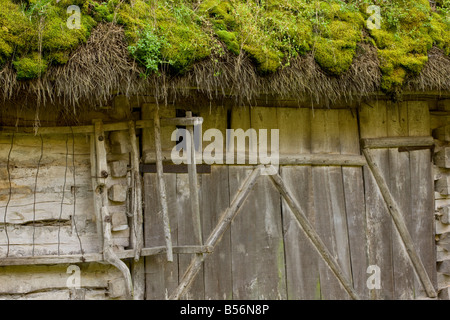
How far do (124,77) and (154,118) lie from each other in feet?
1.84

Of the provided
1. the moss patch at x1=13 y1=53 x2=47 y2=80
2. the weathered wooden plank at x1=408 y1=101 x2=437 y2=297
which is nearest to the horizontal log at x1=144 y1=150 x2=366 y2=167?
the weathered wooden plank at x1=408 y1=101 x2=437 y2=297

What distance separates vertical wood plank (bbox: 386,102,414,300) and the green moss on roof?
27.0 inches

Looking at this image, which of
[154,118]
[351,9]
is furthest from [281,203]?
[351,9]

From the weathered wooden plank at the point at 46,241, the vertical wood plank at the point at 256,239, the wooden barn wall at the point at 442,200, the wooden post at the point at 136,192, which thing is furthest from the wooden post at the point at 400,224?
the weathered wooden plank at the point at 46,241

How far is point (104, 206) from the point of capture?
4750mm

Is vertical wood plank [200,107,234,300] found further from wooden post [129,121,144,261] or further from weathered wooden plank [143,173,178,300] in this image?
wooden post [129,121,144,261]

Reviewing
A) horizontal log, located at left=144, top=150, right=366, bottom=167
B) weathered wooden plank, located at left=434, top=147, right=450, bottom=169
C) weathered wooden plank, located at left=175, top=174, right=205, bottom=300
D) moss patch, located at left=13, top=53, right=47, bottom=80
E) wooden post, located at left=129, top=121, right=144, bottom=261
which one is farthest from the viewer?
weathered wooden plank, located at left=434, top=147, right=450, bottom=169

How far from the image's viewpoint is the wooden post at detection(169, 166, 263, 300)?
489 cm

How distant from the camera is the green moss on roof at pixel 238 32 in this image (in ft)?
13.9

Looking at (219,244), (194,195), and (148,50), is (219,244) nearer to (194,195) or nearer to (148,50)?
(194,195)

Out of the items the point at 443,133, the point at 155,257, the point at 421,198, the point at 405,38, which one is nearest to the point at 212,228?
the point at 155,257

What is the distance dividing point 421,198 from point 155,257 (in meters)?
2.74

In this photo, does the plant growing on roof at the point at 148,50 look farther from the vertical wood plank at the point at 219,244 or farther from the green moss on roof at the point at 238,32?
the vertical wood plank at the point at 219,244

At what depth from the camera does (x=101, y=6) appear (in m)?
4.56
